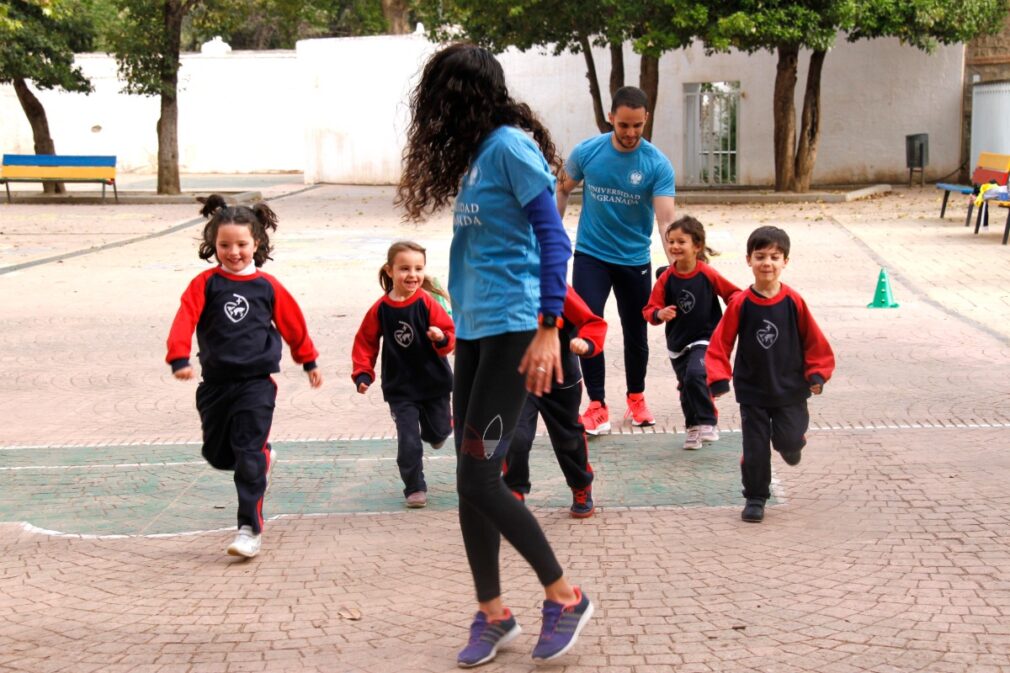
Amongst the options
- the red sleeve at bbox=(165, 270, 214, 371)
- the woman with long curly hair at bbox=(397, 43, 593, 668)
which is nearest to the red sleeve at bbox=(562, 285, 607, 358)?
the woman with long curly hair at bbox=(397, 43, 593, 668)

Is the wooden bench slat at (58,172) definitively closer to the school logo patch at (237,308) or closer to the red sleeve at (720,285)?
the red sleeve at (720,285)

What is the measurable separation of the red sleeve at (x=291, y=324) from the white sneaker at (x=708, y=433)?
240cm

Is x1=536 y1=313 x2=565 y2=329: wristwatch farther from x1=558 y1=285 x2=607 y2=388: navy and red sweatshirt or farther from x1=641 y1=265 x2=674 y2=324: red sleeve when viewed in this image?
x1=641 y1=265 x2=674 y2=324: red sleeve

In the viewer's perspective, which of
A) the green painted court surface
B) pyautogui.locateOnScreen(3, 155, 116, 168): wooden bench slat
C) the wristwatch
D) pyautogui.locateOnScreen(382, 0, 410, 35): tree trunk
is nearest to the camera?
the wristwatch

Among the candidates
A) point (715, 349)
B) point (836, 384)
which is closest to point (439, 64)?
point (715, 349)

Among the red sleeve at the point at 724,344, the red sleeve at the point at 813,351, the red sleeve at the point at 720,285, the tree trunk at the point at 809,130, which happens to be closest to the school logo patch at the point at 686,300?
the red sleeve at the point at 720,285

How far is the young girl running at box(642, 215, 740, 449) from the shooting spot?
673 cm

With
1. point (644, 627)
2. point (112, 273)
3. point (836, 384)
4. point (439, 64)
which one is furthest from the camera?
point (112, 273)

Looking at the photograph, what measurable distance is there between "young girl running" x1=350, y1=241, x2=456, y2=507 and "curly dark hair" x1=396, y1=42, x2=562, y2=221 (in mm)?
1754

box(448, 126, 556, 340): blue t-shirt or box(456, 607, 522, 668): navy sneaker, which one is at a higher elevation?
box(448, 126, 556, 340): blue t-shirt

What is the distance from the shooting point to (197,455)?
7.06m

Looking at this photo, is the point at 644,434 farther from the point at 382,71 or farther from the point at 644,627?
the point at 382,71

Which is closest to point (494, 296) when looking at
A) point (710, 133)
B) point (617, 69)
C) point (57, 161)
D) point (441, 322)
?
point (441, 322)

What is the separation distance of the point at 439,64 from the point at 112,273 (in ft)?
39.8
